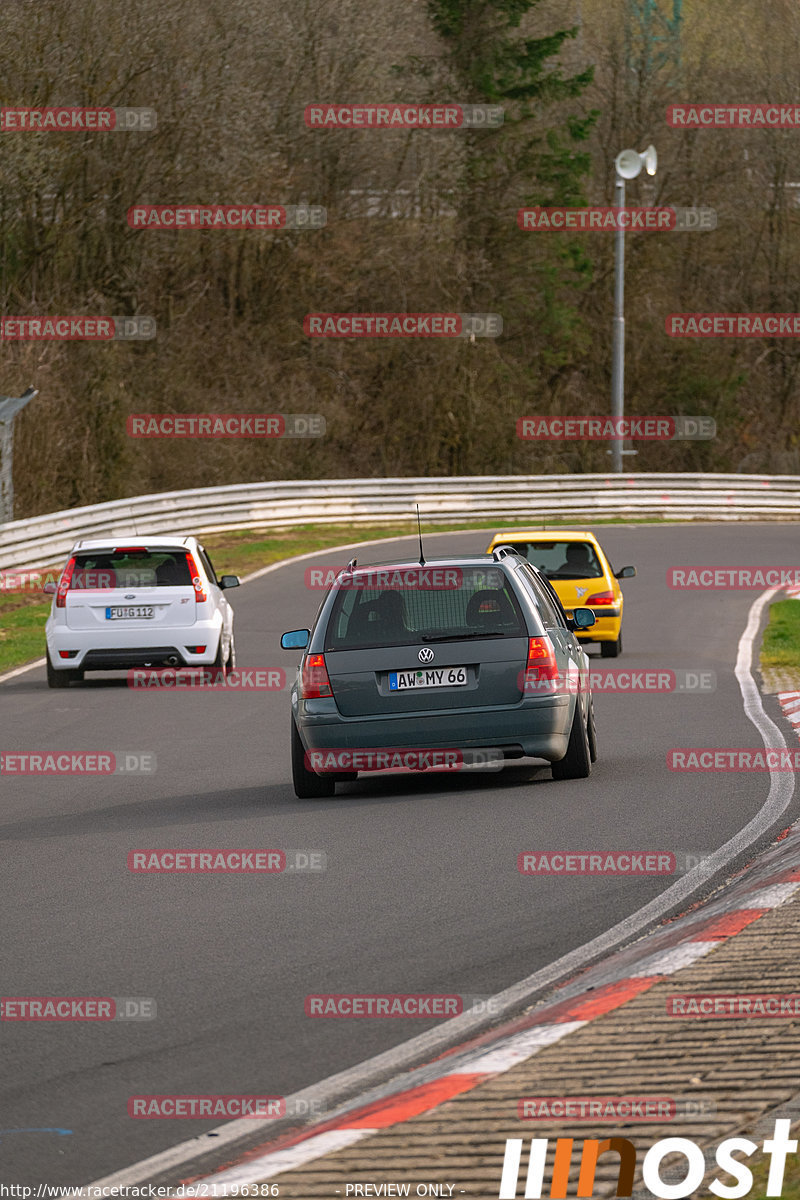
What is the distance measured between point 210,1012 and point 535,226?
55.1 metres

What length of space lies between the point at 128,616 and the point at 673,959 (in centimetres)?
1418

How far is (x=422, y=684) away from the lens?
40.3 ft

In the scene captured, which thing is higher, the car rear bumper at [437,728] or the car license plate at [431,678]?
the car license plate at [431,678]

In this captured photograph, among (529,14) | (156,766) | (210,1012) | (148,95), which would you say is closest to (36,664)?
(156,766)

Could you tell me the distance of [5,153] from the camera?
44.2 metres

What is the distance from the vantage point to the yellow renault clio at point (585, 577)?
885 inches

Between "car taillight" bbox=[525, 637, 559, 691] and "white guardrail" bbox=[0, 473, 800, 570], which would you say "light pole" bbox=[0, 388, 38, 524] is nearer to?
"white guardrail" bbox=[0, 473, 800, 570]

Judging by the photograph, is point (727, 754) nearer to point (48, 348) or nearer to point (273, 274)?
point (48, 348)

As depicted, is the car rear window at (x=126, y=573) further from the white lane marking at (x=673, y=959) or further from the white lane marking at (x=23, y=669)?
the white lane marking at (x=673, y=959)

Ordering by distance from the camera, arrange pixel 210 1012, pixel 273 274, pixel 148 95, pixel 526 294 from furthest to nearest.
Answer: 1. pixel 526 294
2. pixel 273 274
3. pixel 148 95
4. pixel 210 1012

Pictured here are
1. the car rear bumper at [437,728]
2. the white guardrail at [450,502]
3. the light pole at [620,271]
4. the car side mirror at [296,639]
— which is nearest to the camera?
the car rear bumper at [437,728]

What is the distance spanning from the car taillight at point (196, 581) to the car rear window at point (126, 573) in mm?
33

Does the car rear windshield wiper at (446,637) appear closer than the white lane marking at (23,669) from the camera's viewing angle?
Yes

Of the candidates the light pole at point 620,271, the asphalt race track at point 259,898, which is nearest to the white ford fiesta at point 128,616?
the asphalt race track at point 259,898
